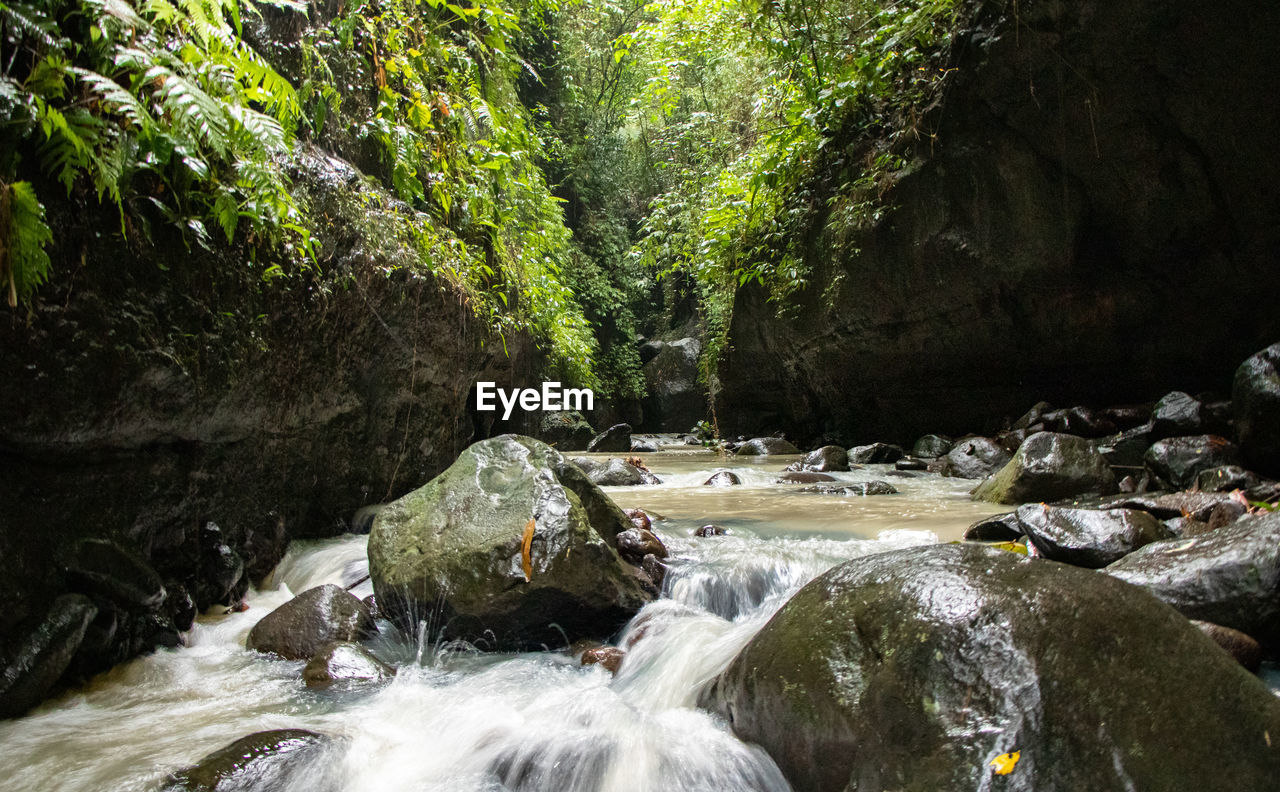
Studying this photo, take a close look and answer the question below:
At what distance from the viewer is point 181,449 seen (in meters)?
3.60

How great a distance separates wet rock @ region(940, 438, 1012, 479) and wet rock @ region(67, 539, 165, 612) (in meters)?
7.69

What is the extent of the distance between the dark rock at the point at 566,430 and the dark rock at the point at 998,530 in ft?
38.4

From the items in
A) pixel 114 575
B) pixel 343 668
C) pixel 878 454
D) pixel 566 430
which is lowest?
pixel 343 668

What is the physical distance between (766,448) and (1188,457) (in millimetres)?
7020

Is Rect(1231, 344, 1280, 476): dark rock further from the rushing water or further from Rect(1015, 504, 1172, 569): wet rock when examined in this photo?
the rushing water

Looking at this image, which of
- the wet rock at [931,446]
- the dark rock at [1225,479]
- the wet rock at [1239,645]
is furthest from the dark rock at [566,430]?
the wet rock at [1239,645]

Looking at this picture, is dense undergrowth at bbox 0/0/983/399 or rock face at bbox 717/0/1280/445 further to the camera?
rock face at bbox 717/0/1280/445

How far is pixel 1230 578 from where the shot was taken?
2.64 metres

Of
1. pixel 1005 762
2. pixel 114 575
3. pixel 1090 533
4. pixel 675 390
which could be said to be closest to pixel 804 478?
pixel 1090 533

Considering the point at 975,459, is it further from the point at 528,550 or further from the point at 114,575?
the point at 114,575

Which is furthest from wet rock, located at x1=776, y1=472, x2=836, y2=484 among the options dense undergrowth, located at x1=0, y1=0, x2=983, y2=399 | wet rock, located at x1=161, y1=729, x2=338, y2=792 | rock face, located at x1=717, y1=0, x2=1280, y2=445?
wet rock, located at x1=161, y1=729, x2=338, y2=792

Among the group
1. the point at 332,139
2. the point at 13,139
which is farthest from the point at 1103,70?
the point at 13,139

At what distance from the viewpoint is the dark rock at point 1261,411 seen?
4.80m

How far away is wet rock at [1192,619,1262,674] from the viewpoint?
2.42 metres
